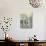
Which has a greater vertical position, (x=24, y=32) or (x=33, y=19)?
(x=33, y=19)

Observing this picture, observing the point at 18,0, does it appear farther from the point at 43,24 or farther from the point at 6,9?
the point at 43,24

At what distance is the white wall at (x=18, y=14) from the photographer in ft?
12.9

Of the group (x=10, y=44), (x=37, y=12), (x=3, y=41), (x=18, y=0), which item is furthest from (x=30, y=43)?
(x=18, y=0)

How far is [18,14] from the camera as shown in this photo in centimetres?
397

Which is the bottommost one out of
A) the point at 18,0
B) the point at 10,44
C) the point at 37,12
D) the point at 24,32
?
the point at 10,44

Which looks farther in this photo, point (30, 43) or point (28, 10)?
point (28, 10)

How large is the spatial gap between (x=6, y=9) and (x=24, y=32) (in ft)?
3.12

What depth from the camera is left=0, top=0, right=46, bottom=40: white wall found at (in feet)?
12.9

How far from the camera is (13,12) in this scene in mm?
3963

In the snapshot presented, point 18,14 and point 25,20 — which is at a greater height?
point 18,14

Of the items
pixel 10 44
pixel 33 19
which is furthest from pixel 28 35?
pixel 10 44

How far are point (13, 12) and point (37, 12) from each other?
2.60 feet

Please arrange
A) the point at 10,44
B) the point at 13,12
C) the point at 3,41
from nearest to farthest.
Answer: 1. the point at 10,44
2. the point at 3,41
3. the point at 13,12

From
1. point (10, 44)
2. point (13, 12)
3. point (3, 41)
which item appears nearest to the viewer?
point (10, 44)
